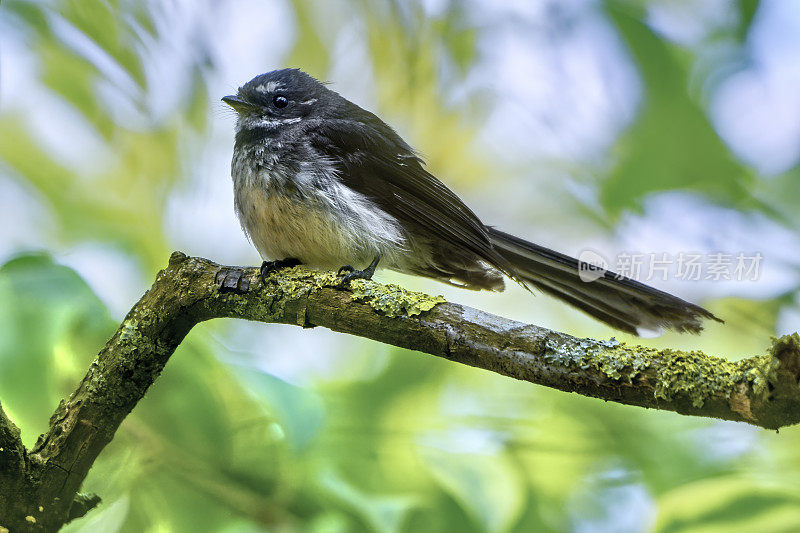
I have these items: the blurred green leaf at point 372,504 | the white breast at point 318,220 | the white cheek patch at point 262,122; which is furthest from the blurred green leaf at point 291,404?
the white cheek patch at point 262,122

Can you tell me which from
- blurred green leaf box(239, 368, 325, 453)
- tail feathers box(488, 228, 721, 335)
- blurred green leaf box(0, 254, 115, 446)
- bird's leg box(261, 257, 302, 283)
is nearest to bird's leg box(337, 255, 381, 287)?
bird's leg box(261, 257, 302, 283)

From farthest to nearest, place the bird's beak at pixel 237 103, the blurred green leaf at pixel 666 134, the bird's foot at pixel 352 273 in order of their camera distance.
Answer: the bird's beak at pixel 237 103 → the blurred green leaf at pixel 666 134 → the bird's foot at pixel 352 273

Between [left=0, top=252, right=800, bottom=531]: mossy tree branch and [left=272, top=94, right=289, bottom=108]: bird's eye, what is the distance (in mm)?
1313

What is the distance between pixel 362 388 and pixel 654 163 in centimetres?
137

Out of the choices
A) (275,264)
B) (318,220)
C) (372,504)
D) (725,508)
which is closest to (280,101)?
(318,220)

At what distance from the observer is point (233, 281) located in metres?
2.37

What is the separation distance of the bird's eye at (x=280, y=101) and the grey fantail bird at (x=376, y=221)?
0.79 feet

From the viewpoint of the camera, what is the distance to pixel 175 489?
86.8 inches

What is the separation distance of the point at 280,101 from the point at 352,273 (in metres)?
1.39

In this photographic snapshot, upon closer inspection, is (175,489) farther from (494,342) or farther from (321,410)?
(494,342)

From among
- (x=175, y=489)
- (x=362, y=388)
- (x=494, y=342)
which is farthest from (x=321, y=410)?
(x=494, y=342)

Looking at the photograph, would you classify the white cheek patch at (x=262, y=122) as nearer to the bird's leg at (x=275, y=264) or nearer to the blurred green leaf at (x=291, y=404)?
the bird's leg at (x=275, y=264)

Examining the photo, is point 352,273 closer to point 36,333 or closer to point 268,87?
point 36,333

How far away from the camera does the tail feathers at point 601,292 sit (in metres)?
2.65
